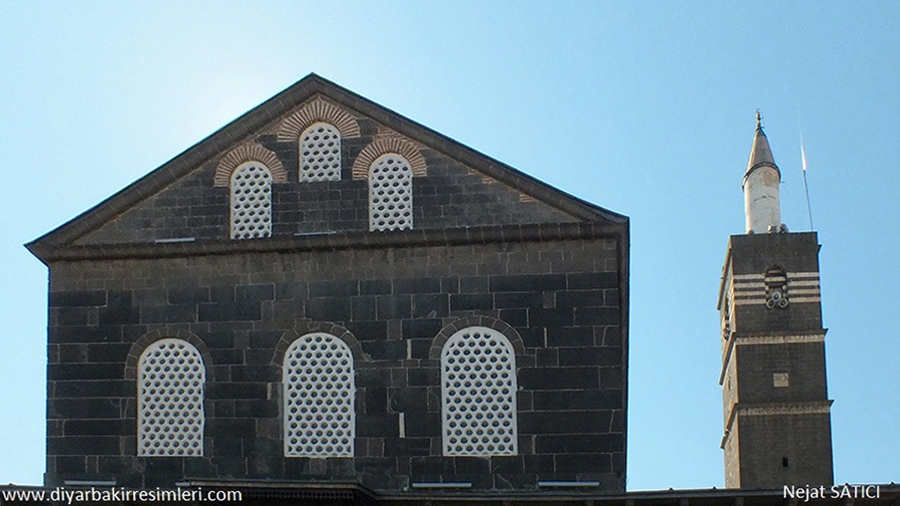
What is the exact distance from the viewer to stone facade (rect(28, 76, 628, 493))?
82.8 feet

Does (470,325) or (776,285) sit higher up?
(776,285)

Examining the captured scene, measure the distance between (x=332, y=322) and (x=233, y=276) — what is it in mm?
1961

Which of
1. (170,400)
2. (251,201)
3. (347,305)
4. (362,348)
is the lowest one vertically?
(170,400)

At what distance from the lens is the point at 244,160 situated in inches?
1069

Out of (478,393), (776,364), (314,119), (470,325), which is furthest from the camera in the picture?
(776,364)

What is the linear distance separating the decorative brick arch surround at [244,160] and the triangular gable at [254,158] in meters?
0.02

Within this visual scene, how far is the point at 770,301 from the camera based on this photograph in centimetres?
5769

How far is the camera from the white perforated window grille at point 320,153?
88.3ft


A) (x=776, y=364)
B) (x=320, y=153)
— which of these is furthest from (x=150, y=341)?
(x=776, y=364)

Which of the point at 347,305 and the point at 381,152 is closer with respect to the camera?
the point at 347,305

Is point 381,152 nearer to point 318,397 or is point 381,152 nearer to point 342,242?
point 342,242

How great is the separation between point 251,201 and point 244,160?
2.52ft

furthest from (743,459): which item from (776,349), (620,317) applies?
(620,317)

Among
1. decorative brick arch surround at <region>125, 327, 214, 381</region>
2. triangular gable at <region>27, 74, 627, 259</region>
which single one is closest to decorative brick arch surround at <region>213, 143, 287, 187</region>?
triangular gable at <region>27, 74, 627, 259</region>
